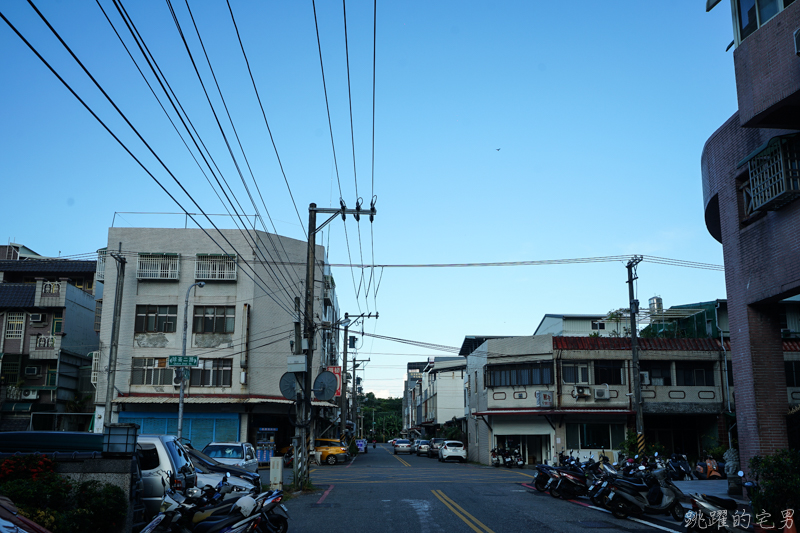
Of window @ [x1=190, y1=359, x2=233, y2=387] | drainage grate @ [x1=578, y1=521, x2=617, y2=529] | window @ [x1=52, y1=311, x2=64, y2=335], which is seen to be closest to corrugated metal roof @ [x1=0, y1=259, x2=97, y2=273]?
window @ [x1=52, y1=311, x2=64, y2=335]

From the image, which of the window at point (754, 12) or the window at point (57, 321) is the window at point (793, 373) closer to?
the window at point (754, 12)

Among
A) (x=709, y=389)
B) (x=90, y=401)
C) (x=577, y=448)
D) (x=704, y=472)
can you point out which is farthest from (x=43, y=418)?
(x=709, y=389)

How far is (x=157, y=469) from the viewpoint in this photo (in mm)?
12125

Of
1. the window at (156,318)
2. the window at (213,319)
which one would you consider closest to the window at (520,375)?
the window at (213,319)

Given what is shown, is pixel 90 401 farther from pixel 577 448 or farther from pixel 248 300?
pixel 577 448

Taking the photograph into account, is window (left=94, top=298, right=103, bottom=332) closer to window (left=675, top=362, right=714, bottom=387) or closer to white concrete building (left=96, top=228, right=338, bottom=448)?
white concrete building (left=96, top=228, right=338, bottom=448)

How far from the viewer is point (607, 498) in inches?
596

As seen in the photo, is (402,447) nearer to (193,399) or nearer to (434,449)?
(434,449)

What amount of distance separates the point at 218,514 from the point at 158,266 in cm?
3305

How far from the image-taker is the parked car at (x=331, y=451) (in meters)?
39.8

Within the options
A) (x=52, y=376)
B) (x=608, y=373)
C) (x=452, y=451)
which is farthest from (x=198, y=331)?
(x=608, y=373)

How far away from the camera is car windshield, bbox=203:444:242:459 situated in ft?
69.5

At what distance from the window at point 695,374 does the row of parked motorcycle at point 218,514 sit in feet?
108

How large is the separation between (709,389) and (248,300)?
2782 centimetres
